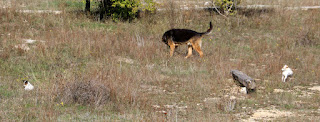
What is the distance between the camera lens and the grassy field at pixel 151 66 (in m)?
8.25

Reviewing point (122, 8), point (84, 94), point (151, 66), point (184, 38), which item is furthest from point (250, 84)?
point (122, 8)

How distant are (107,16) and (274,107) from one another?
39.1 feet

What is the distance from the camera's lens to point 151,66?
12.5m

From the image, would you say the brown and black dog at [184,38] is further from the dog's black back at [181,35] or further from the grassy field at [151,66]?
the grassy field at [151,66]

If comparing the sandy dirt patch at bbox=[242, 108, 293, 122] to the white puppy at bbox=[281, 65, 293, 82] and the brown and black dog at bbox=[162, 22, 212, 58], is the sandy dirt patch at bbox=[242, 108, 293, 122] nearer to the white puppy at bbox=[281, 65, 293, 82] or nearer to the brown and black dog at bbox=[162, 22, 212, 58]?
the white puppy at bbox=[281, 65, 293, 82]

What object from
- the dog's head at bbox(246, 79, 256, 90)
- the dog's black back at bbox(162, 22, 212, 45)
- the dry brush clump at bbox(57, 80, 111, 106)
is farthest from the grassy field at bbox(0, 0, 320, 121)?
the dog's black back at bbox(162, 22, 212, 45)

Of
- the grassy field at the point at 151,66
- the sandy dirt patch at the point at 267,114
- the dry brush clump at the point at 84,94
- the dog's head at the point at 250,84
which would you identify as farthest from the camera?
the dog's head at the point at 250,84

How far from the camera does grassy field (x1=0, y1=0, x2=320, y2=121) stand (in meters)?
8.25

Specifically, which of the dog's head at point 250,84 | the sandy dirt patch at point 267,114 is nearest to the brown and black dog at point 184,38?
the dog's head at point 250,84

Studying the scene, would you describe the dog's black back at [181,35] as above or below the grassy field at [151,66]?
above

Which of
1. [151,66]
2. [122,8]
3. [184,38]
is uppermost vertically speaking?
[122,8]

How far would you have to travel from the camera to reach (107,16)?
760 inches

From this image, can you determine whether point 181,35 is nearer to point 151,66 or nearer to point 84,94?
point 151,66

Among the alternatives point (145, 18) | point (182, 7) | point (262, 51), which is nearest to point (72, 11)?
point (145, 18)
